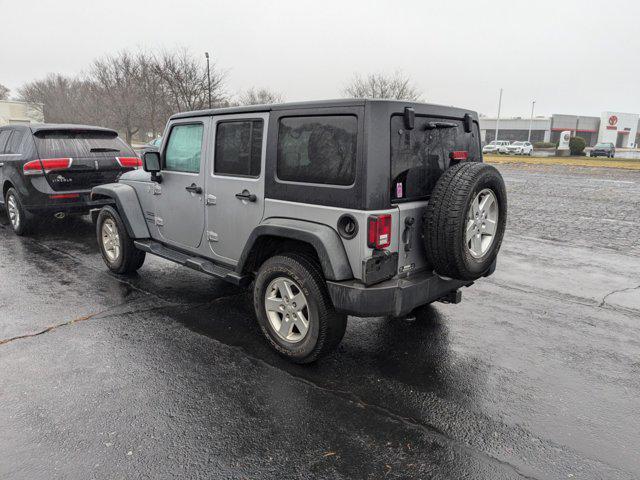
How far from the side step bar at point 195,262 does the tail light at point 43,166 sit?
3015 mm

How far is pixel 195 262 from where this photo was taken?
4.54 metres

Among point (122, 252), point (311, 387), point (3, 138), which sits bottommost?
point (311, 387)

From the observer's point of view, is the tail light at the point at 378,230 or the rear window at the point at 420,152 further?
the rear window at the point at 420,152

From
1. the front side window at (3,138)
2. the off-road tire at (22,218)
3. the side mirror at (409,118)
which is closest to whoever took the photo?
the side mirror at (409,118)

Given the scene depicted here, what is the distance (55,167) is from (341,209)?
605cm

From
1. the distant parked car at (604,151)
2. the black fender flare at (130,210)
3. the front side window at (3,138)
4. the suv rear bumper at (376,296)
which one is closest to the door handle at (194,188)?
the black fender flare at (130,210)

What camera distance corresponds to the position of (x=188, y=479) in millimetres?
2430

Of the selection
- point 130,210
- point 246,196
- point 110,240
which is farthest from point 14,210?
point 246,196

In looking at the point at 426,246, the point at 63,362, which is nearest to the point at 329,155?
the point at 426,246

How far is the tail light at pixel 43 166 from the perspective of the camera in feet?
23.8

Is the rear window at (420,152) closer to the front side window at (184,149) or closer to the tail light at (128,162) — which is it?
the front side window at (184,149)

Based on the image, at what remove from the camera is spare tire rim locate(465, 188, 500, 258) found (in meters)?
3.52

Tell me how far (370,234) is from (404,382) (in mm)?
1180

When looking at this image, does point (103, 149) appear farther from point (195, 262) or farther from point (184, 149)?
point (195, 262)
